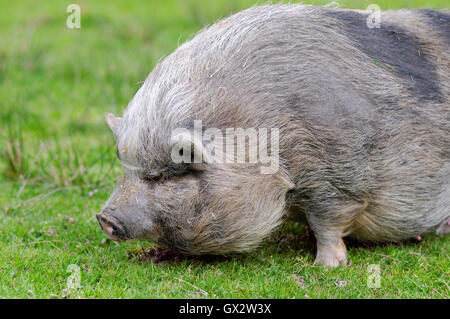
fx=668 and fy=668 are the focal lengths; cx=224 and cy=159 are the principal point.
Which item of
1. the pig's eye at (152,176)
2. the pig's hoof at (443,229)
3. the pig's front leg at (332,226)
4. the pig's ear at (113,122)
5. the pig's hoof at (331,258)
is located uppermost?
the pig's ear at (113,122)

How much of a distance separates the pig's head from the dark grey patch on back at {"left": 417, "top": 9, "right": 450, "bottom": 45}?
6.22 ft

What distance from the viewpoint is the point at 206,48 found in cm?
464

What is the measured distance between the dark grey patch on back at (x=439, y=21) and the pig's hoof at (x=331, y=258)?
6.12 feet

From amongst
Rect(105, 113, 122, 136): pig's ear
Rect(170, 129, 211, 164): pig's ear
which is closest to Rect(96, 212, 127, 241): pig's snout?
Rect(170, 129, 211, 164): pig's ear

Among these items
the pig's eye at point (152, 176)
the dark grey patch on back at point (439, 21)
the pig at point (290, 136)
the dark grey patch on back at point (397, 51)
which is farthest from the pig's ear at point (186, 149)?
the dark grey patch on back at point (439, 21)

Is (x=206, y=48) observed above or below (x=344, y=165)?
above

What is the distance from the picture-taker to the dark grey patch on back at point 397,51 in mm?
4812

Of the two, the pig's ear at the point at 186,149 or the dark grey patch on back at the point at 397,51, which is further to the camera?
the dark grey patch on back at the point at 397,51

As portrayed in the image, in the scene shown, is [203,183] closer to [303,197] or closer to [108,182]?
[303,197]

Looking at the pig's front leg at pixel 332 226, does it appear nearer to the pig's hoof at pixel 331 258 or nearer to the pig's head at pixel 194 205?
the pig's hoof at pixel 331 258

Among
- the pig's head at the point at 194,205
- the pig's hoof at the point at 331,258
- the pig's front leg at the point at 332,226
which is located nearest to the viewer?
the pig's head at the point at 194,205
